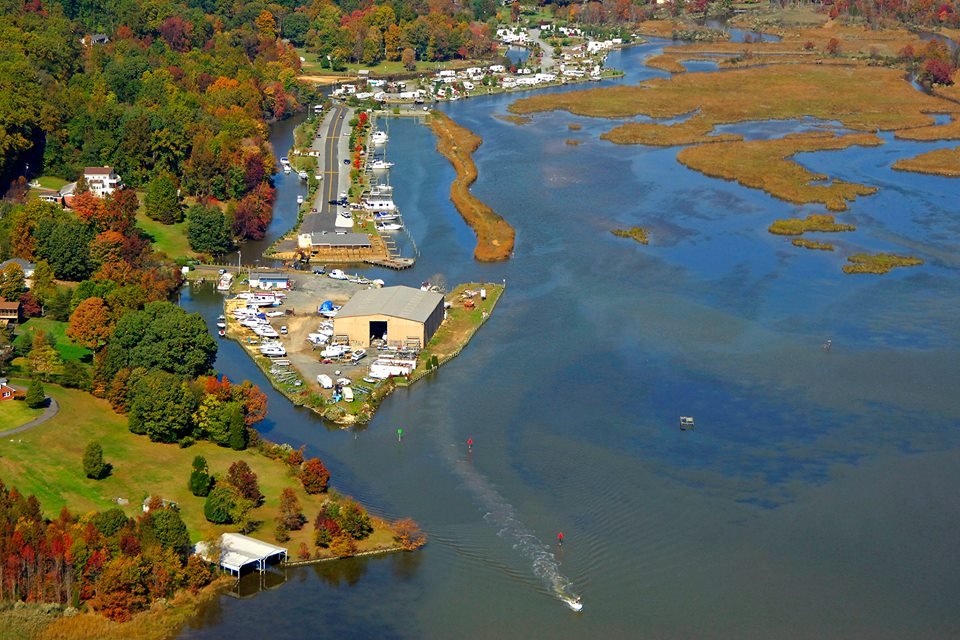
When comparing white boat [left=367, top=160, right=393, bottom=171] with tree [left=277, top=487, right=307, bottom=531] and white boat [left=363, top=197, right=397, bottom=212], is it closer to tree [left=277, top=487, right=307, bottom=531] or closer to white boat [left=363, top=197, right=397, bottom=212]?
white boat [left=363, top=197, right=397, bottom=212]

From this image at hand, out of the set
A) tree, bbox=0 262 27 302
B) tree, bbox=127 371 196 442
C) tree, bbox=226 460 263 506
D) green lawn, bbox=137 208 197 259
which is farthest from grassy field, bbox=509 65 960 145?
tree, bbox=226 460 263 506

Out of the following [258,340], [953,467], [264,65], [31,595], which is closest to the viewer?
[31,595]

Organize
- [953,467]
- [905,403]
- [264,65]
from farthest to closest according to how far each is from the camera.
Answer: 1. [264,65]
2. [905,403]
3. [953,467]

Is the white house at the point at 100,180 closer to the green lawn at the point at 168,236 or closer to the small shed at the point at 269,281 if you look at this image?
the green lawn at the point at 168,236

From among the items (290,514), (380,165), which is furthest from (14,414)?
(380,165)

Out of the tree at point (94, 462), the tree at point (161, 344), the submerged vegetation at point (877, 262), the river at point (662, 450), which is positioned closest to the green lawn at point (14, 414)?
the tree at point (161, 344)

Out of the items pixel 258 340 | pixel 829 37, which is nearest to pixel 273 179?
pixel 258 340

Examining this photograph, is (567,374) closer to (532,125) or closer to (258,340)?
(258,340)
